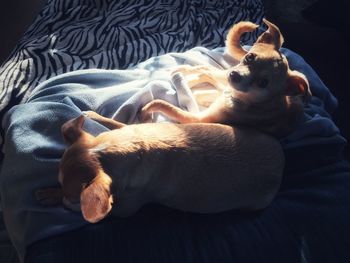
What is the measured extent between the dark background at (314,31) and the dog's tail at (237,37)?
19.2 inches

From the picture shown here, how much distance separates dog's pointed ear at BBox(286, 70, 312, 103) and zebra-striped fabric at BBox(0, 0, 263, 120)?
505mm

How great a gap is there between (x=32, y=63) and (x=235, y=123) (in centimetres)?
76

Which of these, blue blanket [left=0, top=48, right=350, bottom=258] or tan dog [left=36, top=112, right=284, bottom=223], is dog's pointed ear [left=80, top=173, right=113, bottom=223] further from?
blue blanket [left=0, top=48, right=350, bottom=258]

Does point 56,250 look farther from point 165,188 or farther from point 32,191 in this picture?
point 165,188

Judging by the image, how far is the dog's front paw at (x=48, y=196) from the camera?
0.94 m

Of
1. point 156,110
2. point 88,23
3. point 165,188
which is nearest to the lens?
point 165,188

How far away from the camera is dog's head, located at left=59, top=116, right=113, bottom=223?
2.39 ft

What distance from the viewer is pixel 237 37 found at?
1.30 meters

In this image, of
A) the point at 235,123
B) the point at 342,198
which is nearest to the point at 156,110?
the point at 235,123

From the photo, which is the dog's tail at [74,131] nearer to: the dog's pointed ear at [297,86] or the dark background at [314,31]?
the dog's pointed ear at [297,86]

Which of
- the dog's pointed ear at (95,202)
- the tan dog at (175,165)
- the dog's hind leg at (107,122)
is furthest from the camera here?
the dog's hind leg at (107,122)

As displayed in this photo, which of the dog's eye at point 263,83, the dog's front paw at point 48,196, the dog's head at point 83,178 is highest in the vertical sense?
the dog's eye at point 263,83

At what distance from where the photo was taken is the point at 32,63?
4.52 ft

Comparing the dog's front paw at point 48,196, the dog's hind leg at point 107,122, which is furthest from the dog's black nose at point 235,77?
the dog's front paw at point 48,196
